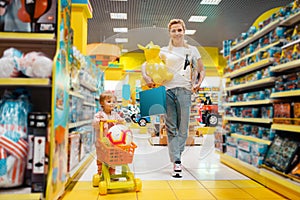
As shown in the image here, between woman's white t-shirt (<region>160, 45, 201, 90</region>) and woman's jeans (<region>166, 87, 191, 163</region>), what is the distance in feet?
0.32

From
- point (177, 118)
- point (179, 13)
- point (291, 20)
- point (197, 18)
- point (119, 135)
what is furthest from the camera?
point (197, 18)

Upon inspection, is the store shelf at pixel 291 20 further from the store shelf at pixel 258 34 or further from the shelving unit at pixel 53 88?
the shelving unit at pixel 53 88

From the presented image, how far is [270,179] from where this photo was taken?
2.25 meters

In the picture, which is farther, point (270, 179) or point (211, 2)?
point (211, 2)

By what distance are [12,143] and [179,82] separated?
145 centimetres

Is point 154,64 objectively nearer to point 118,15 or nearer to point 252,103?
point 252,103

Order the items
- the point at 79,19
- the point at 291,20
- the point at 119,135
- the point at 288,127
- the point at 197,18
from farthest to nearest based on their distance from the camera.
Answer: the point at 197,18
the point at 79,19
the point at 291,20
the point at 288,127
the point at 119,135

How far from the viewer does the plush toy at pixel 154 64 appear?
1.94 meters

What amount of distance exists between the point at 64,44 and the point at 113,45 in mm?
747

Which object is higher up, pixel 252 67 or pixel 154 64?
pixel 252 67

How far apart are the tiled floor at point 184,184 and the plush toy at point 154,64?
0.56 meters

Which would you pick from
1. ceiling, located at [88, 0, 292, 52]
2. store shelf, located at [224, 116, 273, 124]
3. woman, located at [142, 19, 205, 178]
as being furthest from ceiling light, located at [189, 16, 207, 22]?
woman, located at [142, 19, 205, 178]

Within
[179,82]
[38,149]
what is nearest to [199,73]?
[179,82]

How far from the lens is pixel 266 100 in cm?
267
